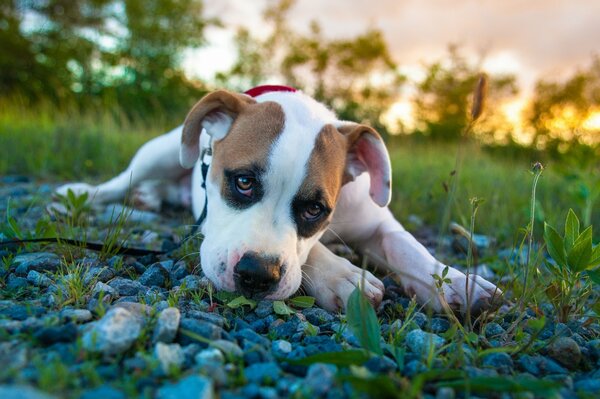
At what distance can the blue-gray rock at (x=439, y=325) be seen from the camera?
5.77 feet

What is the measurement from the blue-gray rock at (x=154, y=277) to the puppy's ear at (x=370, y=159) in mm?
1039

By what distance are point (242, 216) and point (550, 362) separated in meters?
1.18

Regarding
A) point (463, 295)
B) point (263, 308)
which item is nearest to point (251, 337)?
point (263, 308)

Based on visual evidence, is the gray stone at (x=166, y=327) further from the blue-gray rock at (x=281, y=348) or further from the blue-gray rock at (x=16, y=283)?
the blue-gray rock at (x=16, y=283)

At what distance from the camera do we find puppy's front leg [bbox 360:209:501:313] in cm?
194

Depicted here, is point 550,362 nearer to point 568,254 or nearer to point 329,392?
point 568,254

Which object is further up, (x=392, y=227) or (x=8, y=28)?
(x=8, y=28)

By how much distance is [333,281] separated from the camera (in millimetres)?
2039

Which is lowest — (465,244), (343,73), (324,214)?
(465,244)

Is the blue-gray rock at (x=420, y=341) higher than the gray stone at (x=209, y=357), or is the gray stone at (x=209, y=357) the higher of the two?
the gray stone at (x=209, y=357)

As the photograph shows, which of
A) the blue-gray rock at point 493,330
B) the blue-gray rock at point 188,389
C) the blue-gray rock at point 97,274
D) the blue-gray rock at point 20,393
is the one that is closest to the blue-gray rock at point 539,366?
the blue-gray rock at point 493,330

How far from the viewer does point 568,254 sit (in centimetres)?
176

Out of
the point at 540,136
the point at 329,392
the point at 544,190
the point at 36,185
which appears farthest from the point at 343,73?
the point at 329,392

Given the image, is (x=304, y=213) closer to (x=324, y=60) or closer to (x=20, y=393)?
(x=20, y=393)
